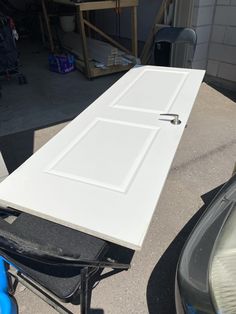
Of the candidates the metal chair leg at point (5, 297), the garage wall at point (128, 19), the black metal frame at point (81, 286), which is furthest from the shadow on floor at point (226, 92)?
the metal chair leg at point (5, 297)

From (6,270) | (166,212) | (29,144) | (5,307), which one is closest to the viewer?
(5,307)

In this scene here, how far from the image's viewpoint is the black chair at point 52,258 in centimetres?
92

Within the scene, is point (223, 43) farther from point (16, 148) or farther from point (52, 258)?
point (52, 258)

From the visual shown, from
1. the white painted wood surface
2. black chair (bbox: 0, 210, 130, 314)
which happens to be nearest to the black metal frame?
black chair (bbox: 0, 210, 130, 314)

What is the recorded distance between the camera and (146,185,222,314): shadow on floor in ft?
4.96

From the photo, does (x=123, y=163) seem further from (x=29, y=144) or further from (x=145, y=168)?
(x=29, y=144)

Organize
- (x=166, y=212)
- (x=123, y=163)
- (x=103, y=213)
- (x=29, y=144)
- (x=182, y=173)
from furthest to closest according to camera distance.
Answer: (x=29, y=144)
(x=182, y=173)
(x=166, y=212)
(x=123, y=163)
(x=103, y=213)

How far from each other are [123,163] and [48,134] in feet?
6.78

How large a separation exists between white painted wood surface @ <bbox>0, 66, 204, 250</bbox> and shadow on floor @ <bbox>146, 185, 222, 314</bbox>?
80 centimetres

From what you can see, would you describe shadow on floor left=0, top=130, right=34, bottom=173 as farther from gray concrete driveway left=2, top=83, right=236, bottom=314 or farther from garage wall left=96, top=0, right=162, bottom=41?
garage wall left=96, top=0, right=162, bottom=41

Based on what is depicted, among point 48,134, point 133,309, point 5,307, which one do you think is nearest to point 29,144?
point 48,134

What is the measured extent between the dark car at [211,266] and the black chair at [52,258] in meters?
0.31

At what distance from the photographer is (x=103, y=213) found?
3.38 feet

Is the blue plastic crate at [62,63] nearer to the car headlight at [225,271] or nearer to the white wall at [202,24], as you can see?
the white wall at [202,24]
